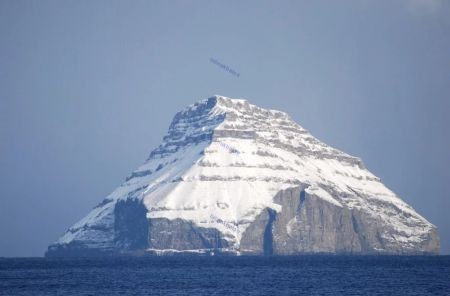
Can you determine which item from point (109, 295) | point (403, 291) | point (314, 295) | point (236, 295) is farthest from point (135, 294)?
point (403, 291)

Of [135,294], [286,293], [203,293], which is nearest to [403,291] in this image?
[286,293]

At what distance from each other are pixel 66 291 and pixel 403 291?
61.6 metres

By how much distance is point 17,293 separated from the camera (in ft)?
627

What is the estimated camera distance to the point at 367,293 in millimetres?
189375

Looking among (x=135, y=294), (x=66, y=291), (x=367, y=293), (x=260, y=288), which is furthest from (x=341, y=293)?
(x=66, y=291)

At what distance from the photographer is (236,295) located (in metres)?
185

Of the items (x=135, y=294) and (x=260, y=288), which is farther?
(x=260, y=288)

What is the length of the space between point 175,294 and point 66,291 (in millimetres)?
21841

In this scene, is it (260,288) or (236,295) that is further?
(260,288)

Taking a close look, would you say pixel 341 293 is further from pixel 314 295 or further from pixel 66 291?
pixel 66 291

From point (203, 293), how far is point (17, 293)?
110 feet

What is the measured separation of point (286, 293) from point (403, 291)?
2193 centimetres

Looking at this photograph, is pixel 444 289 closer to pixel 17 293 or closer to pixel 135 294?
pixel 135 294

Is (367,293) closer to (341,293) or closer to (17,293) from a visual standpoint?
(341,293)
